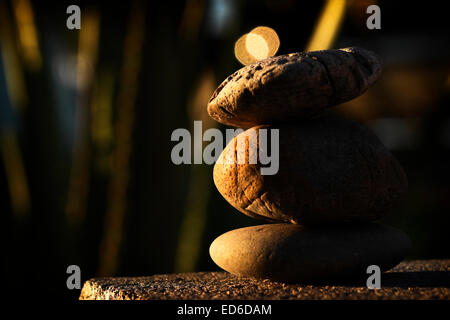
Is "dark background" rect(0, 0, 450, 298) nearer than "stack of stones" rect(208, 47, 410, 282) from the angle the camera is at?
No

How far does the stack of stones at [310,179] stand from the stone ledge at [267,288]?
7cm

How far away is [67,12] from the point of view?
288cm

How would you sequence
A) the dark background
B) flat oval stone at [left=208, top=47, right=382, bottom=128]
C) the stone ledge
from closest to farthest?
the stone ledge
flat oval stone at [left=208, top=47, right=382, bottom=128]
the dark background

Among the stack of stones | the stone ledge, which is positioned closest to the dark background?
the stone ledge

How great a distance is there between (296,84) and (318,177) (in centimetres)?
34

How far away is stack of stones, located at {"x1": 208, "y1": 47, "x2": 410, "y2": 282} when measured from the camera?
1.65 meters

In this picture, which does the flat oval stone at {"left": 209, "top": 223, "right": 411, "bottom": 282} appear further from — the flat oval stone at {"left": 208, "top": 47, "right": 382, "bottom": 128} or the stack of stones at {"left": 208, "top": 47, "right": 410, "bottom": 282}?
the flat oval stone at {"left": 208, "top": 47, "right": 382, "bottom": 128}

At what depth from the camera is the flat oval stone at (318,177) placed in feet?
5.49

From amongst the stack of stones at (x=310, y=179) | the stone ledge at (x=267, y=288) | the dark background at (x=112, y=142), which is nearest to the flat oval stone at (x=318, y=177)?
the stack of stones at (x=310, y=179)

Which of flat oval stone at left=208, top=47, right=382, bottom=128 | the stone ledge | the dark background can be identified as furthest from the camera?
the dark background

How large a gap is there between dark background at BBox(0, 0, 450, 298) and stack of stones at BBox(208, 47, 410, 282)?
3.23 feet

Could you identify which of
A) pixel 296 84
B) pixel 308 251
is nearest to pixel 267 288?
pixel 308 251

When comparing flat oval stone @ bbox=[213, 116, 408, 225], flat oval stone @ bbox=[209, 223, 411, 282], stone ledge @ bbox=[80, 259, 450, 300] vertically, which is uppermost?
flat oval stone @ bbox=[213, 116, 408, 225]
